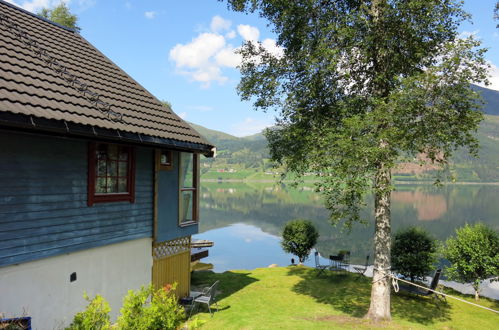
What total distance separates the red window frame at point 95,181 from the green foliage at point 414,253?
12.0 meters

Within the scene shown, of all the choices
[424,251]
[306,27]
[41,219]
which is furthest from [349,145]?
[424,251]

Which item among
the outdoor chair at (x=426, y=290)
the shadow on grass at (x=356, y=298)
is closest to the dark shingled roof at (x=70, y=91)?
the shadow on grass at (x=356, y=298)

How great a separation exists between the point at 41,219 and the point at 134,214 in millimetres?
2602

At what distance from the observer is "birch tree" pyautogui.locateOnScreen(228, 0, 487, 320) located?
855cm

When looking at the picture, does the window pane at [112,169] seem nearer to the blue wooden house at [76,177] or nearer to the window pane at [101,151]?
the blue wooden house at [76,177]

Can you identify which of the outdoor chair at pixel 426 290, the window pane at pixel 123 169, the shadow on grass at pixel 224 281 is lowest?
the shadow on grass at pixel 224 281

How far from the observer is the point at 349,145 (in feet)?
28.0

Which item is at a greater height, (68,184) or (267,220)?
(68,184)

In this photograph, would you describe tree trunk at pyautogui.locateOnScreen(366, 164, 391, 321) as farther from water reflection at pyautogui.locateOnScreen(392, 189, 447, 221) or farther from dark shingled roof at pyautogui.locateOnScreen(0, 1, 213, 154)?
water reflection at pyautogui.locateOnScreen(392, 189, 447, 221)

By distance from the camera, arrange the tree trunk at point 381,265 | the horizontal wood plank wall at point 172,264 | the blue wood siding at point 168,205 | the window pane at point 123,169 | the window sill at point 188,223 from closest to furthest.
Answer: the window pane at point 123,169 → the tree trunk at point 381,265 → the blue wood siding at point 168,205 → the horizontal wood plank wall at point 172,264 → the window sill at point 188,223

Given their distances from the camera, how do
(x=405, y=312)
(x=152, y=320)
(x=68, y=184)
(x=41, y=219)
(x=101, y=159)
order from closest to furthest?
1. (x=152, y=320)
2. (x=41, y=219)
3. (x=68, y=184)
4. (x=101, y=159)
5. (x=405, y=312)

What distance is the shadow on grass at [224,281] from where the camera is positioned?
1371 centimetres

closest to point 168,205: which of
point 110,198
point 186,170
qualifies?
point 186,170

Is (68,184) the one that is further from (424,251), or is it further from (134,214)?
(424,251)
